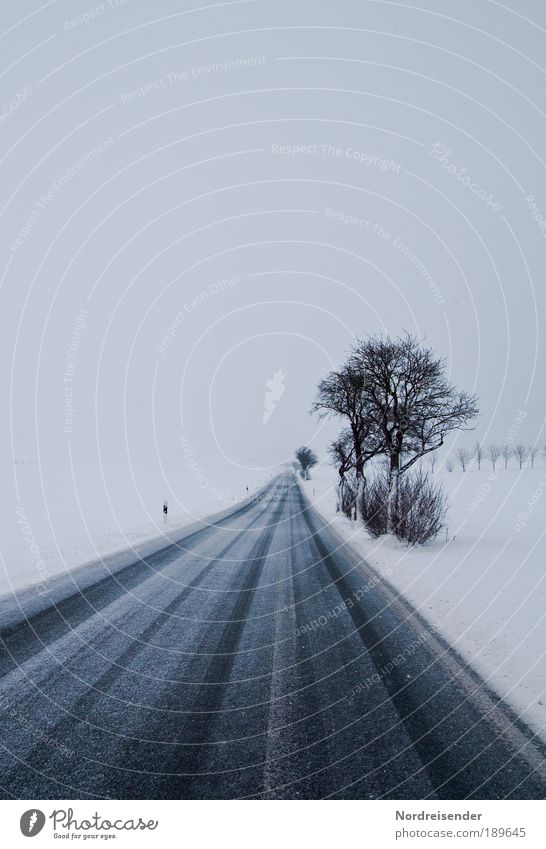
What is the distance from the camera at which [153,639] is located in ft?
15.9

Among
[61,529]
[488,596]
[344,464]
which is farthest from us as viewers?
[344,464]

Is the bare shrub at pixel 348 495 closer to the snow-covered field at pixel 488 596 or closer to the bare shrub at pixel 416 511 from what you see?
the snow-covered field at pixel 488 596

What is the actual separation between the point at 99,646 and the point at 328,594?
12.9 feet

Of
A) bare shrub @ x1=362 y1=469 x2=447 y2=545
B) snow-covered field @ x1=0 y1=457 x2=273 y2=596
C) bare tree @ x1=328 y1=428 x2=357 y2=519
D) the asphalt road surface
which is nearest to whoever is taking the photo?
the asphalt road surface

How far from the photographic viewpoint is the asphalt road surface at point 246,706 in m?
2.54

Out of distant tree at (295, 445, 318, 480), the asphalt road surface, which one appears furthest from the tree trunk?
distant tree at (295, 445, 318, 480)

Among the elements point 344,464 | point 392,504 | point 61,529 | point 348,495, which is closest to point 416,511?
point 392,504

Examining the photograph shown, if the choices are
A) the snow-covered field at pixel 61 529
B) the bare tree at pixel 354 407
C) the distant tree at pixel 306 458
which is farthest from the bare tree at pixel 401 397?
the distant tree at pixel 306 458

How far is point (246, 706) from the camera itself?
3445 mm

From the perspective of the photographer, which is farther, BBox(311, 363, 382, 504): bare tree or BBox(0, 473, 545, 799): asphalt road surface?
BBox(311, 363, 382, 504): bare tree

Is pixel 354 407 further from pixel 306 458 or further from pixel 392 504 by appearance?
pixel 306 458

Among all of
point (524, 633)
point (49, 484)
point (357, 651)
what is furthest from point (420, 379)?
point (49, 484)

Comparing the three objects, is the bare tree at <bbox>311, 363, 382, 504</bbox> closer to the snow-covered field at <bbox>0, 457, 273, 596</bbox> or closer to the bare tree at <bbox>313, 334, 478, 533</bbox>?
the bare tree at <bbox>313, 334, 478, 533</bbox>

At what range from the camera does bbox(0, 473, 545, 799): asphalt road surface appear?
8.33 ft
